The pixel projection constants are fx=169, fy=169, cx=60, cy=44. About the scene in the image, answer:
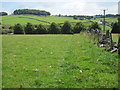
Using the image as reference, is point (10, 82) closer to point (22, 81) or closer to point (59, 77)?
point (22, 81)

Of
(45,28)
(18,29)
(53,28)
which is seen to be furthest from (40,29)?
(18,29)

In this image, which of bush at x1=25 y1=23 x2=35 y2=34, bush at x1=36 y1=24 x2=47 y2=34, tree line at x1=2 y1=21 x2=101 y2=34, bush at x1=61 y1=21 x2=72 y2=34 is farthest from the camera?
bush at x1=61 y1=21 x2=72 y2=34

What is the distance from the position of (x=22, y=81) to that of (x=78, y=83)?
234 cm

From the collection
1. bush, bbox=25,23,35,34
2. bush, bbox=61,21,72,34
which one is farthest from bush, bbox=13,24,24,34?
bush, bbox=61,21,72,34

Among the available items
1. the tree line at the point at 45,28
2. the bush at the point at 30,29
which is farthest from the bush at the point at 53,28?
the bush at the point at 30,29

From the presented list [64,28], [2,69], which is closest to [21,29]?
[64,28]

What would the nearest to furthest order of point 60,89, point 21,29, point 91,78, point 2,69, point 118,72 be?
point 60,89, point 91,78, point 118,72, point 2,69, point 21,29

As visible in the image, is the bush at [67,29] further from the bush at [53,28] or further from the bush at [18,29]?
the bush at [18,29]

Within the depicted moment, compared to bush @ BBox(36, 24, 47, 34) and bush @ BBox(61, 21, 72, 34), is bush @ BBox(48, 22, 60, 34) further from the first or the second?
bush @ BBox(61, 21, 72, 34)

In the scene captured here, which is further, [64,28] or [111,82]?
[64,28]

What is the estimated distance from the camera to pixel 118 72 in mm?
8250

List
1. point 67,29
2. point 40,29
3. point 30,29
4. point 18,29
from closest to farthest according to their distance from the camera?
point 40,29
point 18,29
point 30,29
point 67,29

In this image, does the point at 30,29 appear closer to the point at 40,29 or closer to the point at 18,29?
the point at 40,29

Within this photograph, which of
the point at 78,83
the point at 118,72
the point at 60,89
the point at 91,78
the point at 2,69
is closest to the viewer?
the point at 60,89
